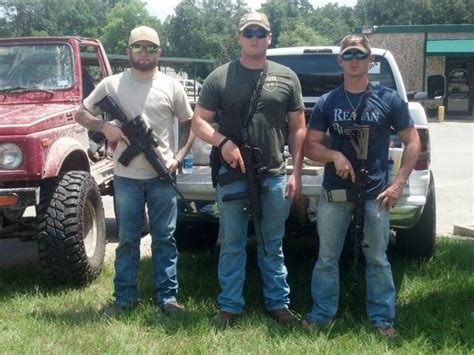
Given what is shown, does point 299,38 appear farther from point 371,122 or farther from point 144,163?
point 371,122

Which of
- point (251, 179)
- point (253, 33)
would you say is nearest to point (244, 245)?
point (251, 179)

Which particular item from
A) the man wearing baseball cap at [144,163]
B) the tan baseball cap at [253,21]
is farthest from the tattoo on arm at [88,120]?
the tan baseball cap at [253,21]

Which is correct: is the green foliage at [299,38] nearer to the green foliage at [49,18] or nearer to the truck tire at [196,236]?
the green foliage at [49,18]

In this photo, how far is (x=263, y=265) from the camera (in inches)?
171

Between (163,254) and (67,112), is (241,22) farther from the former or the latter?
(67,112)

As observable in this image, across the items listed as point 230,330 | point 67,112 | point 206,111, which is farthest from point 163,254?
point 67,112

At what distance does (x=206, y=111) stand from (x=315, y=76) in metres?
2.06

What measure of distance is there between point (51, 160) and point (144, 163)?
0.98m

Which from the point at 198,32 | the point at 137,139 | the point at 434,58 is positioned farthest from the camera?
the point at 198,32

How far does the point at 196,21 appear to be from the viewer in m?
96.2

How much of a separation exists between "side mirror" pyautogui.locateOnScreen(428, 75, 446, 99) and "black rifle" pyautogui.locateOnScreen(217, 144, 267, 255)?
2581 millimetres

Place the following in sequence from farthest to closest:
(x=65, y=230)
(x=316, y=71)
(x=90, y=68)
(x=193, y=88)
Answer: (x=193, y=88) < (x=90, y=68) < (x=316, y=71) < (x=65, y=230)

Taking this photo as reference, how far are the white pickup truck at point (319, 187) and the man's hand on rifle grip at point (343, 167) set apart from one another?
65 centimetres

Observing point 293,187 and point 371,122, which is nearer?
point 371,122
